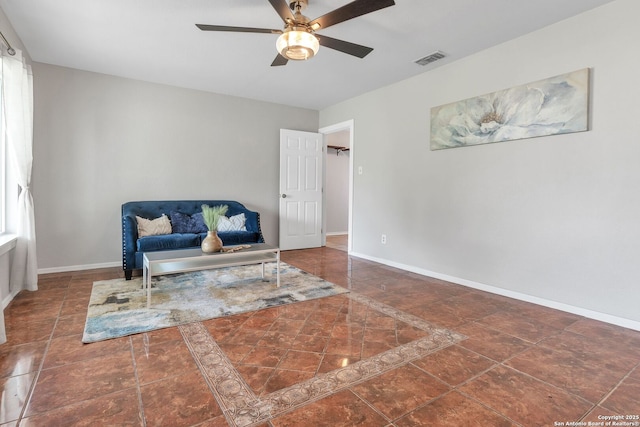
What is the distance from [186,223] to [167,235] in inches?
20.4

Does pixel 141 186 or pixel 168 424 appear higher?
pixel 141 186

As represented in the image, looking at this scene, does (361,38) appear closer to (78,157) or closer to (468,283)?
(468,283)

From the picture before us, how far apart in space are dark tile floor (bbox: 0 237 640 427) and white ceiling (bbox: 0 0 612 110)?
2.57 meters

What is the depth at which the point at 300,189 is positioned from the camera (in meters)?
5.66

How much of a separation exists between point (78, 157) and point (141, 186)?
31.0 inches

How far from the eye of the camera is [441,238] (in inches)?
150

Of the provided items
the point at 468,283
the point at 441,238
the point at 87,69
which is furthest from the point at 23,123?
the point at 468,283

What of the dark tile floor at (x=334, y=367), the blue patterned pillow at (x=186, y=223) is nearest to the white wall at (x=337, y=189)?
the blue patterned pillow at (x=186, y=223)

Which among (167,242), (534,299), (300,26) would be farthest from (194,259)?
(534,299)

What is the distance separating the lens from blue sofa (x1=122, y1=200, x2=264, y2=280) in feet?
11.6

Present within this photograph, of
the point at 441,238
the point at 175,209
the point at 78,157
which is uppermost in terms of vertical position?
the point at 78,157

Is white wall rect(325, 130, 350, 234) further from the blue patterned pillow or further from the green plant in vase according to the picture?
the green plant in vase

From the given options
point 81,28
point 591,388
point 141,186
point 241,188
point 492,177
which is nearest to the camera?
point 591,388

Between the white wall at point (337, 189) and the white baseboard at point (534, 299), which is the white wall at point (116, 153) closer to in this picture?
the white wall at point (337, 189)
